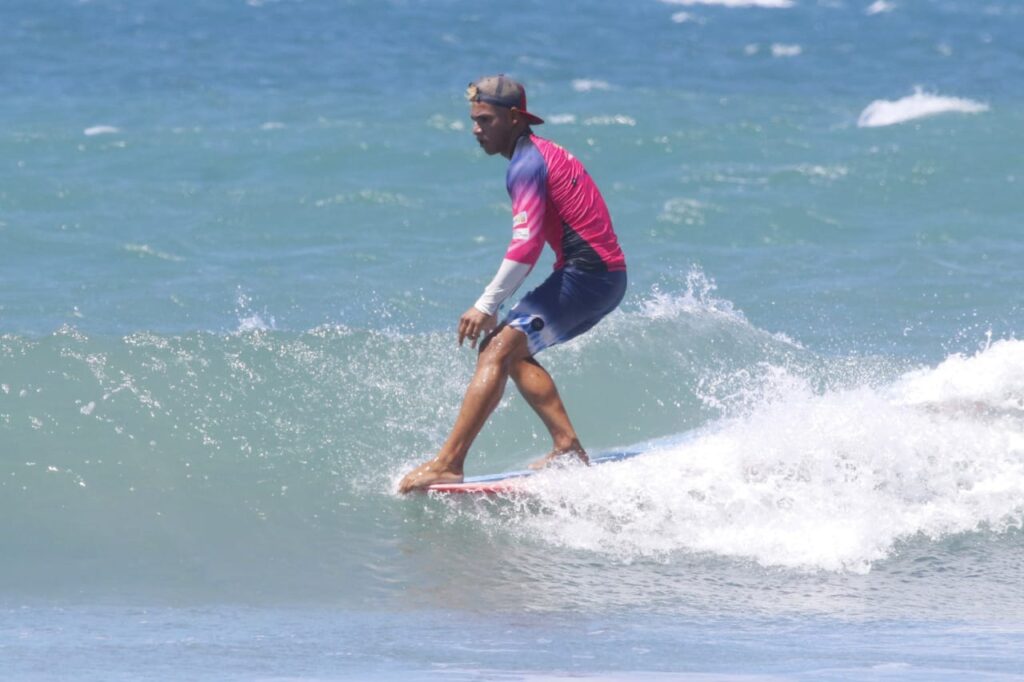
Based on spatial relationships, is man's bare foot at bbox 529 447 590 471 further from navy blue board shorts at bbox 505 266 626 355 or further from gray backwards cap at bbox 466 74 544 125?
gray backwards cap at bbox 466 74 544 125

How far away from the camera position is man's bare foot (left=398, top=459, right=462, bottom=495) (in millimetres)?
6691

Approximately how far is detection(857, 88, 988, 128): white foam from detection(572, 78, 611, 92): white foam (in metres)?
3.16

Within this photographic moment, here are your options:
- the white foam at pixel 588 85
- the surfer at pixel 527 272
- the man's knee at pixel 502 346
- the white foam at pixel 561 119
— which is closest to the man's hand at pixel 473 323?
the surfer at pixel 527 272

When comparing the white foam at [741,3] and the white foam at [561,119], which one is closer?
the white foam at [561,119]

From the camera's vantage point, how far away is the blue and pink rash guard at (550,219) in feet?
20.9

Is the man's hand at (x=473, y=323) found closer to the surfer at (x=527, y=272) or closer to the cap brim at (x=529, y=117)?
the surfer at (x=527, y=272)

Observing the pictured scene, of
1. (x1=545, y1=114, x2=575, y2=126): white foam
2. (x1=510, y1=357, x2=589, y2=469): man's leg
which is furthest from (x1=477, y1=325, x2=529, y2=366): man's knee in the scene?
(x1=545, y1=114, x2=575, y2=126): white foam

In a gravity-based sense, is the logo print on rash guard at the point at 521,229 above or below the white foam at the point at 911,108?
below

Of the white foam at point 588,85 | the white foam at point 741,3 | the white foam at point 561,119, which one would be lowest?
the white foam at point 561,119

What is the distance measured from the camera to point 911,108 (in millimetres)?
19578

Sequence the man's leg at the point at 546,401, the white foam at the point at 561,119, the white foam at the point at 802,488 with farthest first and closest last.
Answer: the white foam at the point at 561,119, the man's leg at the point at 546,401, the white foam at the point at 802,488

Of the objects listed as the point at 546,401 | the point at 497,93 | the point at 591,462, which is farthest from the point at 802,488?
the point at 497,93

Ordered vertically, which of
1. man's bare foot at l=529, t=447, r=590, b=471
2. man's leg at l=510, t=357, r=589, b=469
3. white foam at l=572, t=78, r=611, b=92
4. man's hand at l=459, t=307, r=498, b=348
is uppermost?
white foam at l=572, t=78, r=611, b=92

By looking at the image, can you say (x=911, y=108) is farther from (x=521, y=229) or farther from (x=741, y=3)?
(x=521, y=229)
